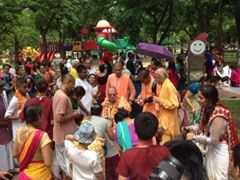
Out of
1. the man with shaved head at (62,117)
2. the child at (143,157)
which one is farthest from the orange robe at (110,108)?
the child at (143,157)

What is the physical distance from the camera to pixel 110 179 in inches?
280

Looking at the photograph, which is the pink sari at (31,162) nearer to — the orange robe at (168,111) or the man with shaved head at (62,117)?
the man with shaved head at (62,117)

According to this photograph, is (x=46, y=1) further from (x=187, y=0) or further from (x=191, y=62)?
(x=187, y=0)

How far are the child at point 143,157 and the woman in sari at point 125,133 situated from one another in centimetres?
→ 177

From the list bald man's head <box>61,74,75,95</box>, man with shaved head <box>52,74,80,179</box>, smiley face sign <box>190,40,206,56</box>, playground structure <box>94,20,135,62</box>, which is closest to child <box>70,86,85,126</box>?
man with shaved head <box>52,74,80,179</box>

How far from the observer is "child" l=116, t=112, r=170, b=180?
168 inches

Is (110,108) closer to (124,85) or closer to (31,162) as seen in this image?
(124,85)

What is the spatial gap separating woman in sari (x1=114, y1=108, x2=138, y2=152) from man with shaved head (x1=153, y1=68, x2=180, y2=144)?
1351 mm

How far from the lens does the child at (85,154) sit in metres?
5.56

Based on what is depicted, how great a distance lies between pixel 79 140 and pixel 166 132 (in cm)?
242

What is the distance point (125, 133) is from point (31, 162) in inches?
49.3

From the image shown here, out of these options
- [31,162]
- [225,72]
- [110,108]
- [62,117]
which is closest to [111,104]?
[110,108]

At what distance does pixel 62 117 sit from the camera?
7148 millimetres

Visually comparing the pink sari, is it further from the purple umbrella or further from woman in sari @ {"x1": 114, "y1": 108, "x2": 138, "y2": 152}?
the purple umbrella
